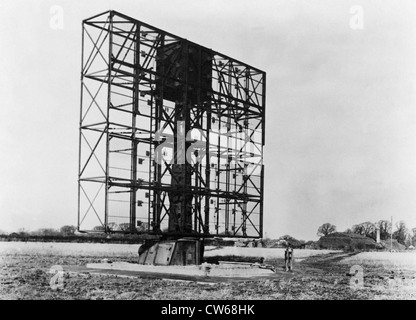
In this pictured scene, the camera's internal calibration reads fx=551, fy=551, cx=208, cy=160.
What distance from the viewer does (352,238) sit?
264 feet

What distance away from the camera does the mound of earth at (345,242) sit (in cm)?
7862

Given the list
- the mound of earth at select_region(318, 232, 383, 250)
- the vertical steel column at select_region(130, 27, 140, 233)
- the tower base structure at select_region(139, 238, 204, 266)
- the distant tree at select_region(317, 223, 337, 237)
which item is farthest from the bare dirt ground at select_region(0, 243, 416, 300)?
the distant tree at select_region(317, 223, 337, 237)

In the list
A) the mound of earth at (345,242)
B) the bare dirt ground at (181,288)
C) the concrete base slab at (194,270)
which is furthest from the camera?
the mound of earth at (345,242)

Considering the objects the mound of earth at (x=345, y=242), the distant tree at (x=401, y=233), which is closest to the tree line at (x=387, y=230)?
the distant tree at (x=401, y=233)

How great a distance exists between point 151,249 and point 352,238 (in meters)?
61.9

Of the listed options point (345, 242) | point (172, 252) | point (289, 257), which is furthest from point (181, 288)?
point (345, 242)

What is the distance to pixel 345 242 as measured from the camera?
78938 mm

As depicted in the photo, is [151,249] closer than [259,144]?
Yes

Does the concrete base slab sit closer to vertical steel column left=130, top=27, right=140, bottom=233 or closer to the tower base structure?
the tower base structure

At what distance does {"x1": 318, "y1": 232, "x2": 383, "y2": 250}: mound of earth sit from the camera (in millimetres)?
78625

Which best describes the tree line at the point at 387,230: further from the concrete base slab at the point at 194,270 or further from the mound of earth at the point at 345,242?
the concrete base slab at the point at 194,270
